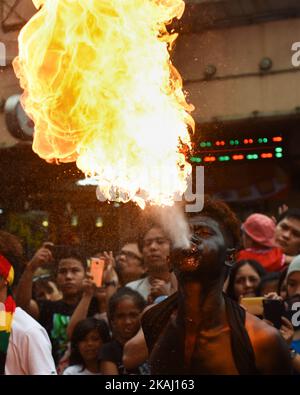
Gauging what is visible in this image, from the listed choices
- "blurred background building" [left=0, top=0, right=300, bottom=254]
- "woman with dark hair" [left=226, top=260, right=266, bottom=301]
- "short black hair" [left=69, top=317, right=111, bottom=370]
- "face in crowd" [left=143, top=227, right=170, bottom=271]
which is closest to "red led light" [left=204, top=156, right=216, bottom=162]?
"blurred background building" [left=0, top=0, right=300, bottom=254]

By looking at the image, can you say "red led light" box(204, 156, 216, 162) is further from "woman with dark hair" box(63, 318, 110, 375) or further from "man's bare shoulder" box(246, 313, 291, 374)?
"woman with dark hair" box(63, 318, 110, 375)

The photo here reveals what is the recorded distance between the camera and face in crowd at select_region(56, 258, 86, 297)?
95.3 inches

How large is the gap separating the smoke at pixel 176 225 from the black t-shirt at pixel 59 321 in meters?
0.48

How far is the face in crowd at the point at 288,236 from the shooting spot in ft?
7.64

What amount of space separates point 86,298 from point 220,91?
3.64ft

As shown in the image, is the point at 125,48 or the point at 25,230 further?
the point at 125,48

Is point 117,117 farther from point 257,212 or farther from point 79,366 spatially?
point 79,366

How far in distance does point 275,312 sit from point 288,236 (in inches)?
13.4

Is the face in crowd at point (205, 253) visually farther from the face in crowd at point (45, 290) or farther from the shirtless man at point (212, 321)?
the face in crowd at point (45, 290)

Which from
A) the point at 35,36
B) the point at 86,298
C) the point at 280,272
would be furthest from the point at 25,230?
the point at 280,272

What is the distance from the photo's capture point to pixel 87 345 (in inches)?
95.5

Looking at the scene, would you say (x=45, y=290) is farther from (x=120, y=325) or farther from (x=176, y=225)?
(x=176, y=225)

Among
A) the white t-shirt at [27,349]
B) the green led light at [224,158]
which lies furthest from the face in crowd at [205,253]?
the white t-shirt at [27,349]
